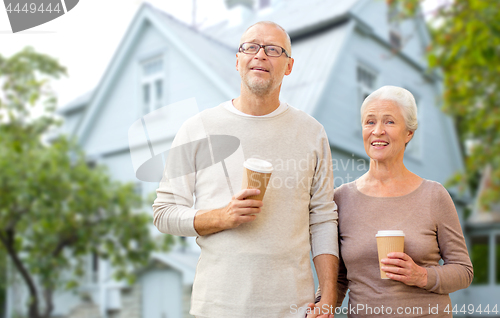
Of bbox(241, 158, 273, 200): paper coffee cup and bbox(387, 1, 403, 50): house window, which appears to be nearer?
bbox(241, 158, 273, 200): paper coffee cup

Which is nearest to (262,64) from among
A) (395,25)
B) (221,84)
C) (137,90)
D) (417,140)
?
(221,84)

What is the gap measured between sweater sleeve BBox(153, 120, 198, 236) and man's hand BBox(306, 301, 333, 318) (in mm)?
509

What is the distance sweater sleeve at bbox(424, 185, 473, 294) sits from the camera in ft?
5.63

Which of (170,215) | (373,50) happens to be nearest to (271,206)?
(170,215)

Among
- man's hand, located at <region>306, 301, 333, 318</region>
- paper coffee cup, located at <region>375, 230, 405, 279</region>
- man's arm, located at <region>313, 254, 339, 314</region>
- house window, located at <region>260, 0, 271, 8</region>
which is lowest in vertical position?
man's hand, located at <region>306, 301, 333, 318</region>

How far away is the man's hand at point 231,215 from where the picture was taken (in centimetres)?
165

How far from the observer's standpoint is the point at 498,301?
421 inches

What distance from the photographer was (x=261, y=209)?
1779 mm

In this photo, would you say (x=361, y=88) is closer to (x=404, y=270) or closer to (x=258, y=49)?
(x=258, y=49)

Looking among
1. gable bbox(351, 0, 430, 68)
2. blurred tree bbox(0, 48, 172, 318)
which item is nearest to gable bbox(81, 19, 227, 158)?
blurred tree bbox(0, 48, 172, 318)

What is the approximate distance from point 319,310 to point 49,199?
7.95 meters

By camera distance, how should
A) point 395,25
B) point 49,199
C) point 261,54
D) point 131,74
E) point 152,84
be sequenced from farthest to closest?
point 395,25 < point 131,74 < point 152,84 < point 49,199 < point 261,54

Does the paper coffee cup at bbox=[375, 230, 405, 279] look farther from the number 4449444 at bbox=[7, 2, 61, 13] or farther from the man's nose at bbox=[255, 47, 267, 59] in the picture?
the number 4449444 at bbox=[7, 2, 61, 13]

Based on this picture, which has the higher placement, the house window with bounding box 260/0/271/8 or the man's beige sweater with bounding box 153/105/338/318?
the house window with bounding box 260/0/271/8
